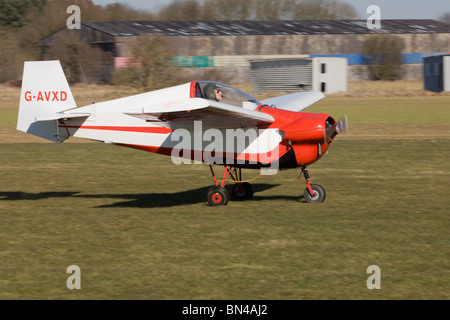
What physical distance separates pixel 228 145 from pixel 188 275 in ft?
13.6

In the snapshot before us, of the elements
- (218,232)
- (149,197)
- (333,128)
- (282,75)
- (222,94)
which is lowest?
(218,232)

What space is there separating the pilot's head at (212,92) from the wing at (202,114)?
450mm

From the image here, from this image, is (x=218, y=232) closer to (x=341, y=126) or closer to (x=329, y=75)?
(x=341, y=126)

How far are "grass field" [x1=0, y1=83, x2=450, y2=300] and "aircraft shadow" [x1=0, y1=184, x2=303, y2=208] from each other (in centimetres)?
4

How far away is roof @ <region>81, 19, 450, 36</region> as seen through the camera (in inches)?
2618

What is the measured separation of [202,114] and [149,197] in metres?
2.86

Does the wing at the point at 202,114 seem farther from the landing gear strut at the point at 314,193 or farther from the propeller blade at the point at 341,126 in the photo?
the landing gear strut at the point at 314,193

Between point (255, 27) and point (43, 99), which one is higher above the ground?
point (255, 27)

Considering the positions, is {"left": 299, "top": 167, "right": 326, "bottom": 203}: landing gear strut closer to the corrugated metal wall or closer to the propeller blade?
the propeller blade

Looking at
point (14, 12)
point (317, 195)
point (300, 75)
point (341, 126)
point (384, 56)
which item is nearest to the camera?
point (341, 126)

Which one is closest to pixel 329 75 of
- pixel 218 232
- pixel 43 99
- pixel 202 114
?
pixel 43 99

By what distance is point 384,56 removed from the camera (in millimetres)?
73688

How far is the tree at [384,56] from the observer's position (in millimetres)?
72500

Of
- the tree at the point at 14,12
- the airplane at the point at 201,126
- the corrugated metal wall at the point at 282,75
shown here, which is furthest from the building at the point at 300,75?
the tree at the point at 14,12
